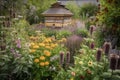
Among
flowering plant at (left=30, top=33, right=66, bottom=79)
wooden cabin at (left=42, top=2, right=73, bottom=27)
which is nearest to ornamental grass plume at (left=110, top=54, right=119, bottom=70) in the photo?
flowering plant at (left=30, top=33, right=66, bottom=79)

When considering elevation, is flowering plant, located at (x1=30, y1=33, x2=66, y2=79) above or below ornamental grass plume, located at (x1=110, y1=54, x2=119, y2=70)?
below

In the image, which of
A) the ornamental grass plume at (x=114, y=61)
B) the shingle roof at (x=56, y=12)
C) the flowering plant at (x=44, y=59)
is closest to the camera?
the ornamental grass plume at (x=114, y=61)

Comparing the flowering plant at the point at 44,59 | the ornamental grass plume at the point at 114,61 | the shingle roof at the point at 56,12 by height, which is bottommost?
the flowering plant at the point at 44,59

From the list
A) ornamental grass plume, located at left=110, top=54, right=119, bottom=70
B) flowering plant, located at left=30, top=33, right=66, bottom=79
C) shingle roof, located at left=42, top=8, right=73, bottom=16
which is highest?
ornamental grass plume, located at left=110, top=54, right=119, bottom=70

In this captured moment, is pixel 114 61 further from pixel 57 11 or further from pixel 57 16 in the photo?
pixel 57 11

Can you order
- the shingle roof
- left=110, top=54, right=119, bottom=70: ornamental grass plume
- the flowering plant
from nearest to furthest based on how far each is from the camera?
left=110, top=54, right=119, bottom=70: ornamental grass plume, the flowering plant, the shingle roof

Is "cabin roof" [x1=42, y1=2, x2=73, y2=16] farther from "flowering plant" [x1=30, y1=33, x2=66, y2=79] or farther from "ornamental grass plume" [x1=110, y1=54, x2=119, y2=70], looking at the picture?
"ornamental grass plume" [x1=110, y1=54, x2=119, y2=70]

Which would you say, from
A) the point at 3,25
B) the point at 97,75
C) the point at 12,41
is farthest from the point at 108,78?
the point at 3,25

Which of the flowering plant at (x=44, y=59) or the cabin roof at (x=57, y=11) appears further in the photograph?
the cabin roof at (x=57, y=11)

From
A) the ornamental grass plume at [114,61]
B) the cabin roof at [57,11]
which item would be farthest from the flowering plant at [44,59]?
the cabin roof at [57,11]

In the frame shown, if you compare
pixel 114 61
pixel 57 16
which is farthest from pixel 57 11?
pixel 114 61

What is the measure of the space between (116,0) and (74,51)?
2120 millimetres

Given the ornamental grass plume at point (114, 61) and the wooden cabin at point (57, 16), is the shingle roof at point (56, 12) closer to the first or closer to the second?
the wooden cabin at point (57, 16)

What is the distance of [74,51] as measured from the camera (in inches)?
310
